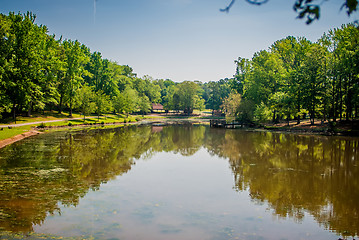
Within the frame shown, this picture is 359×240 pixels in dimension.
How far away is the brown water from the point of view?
9531 millimetres

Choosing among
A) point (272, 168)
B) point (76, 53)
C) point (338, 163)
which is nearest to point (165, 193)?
point (272, 168)

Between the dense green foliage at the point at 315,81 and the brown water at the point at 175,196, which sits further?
the dense green foliage at the point at 315,81

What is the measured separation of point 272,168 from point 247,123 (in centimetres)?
4082

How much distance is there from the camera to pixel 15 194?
40.9 feet

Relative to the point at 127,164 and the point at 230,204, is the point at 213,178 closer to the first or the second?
the point at 230,204

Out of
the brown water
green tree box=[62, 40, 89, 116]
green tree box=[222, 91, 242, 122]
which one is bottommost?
the brown water

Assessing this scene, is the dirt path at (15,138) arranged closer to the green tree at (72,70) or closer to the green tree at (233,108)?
the green tree at (72,70)

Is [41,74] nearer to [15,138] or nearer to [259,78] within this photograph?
[15,138]

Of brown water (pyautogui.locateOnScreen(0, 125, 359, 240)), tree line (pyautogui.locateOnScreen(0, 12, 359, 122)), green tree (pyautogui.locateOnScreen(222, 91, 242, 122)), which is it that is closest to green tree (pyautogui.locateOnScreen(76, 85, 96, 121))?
tree line (pyautogui.locateOnScreen(0, 12, 359, 122))

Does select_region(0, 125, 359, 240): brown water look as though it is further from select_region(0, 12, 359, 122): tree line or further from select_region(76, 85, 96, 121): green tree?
select_region(76, 85, 96, 121): green tree

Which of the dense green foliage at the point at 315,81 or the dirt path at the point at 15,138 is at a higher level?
the dense green foliage at the point at 315,81

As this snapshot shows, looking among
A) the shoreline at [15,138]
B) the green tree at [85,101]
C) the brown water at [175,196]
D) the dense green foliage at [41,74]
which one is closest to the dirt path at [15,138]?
the shoreline at [15,138]

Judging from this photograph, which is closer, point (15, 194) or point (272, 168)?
point (15, 194)

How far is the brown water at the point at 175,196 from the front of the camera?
31.3ft
